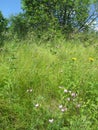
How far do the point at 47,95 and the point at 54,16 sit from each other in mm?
10678

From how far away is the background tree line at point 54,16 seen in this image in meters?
13.8

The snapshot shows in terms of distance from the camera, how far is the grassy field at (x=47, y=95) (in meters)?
3.32

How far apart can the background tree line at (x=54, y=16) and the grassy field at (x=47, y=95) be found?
8943 mm

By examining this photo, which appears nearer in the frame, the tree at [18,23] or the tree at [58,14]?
the tree at [58,14]

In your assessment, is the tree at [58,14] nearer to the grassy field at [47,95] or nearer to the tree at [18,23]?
the tree at [18,23]

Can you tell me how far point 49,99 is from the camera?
3.84 m

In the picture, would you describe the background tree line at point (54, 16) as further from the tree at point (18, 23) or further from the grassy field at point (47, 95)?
the grassy field at point (47, 95)

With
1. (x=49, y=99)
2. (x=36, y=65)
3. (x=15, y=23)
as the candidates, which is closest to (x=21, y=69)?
(x=36, y=65)

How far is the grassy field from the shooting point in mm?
3318

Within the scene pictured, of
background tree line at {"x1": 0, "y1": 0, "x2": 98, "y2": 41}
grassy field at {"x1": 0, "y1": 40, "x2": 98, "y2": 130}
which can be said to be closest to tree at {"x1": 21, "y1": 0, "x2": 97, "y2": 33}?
background tree line at {"x1": 0, "y1": 0, "x2": 98, "y2": 41}

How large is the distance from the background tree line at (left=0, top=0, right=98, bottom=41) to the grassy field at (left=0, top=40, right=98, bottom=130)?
29.3ft

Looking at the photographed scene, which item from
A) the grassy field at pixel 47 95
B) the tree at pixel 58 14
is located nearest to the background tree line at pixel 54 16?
the tree at pixel 58 14

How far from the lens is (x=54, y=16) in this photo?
14273 mm

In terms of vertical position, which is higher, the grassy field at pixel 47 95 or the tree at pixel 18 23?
the tree at pixel 18 23
